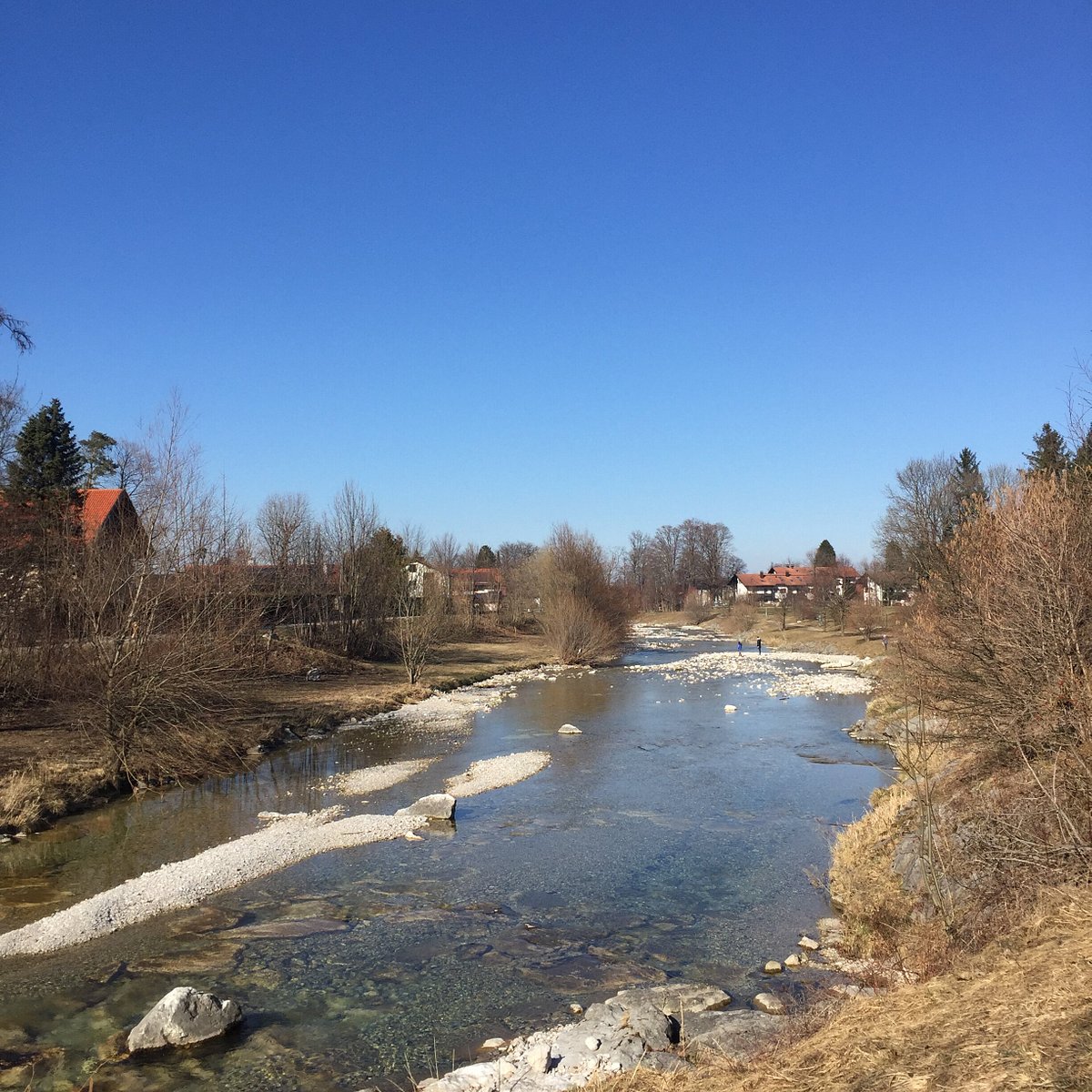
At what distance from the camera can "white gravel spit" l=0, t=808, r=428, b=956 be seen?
35.4ft

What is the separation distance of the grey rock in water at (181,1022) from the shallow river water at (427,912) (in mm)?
174

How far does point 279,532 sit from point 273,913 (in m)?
36.8

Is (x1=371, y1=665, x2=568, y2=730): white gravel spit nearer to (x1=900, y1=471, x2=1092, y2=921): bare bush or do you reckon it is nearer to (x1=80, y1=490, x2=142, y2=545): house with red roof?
(x1=80, y1=490, x2=142, y2=545): house with red roof

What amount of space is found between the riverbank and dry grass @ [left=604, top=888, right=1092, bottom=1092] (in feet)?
48.6

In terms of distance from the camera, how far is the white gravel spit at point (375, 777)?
744 inches

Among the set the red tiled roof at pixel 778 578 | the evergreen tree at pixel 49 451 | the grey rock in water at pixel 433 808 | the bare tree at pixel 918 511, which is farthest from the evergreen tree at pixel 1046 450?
the red tiled roof at pixel 778 578

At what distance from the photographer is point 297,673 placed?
36.7 m

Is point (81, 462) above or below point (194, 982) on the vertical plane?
above

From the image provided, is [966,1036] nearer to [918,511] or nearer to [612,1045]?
[612,1045]

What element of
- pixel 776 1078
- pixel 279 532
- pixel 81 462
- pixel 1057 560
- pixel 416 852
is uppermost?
pixel 81 462

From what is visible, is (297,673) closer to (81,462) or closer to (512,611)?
(81,462)

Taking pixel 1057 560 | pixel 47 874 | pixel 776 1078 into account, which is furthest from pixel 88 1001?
pixel 1057 560

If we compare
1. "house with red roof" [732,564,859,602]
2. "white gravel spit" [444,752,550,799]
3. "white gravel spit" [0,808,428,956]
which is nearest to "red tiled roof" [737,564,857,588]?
"house with red roof" [732,564,859,602]

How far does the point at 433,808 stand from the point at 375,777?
13.0 ft
